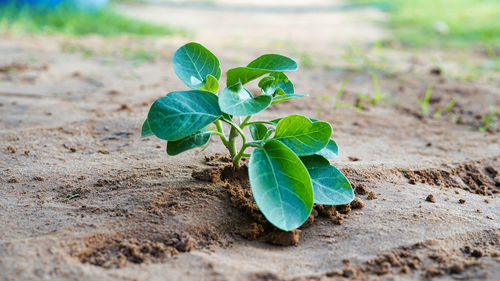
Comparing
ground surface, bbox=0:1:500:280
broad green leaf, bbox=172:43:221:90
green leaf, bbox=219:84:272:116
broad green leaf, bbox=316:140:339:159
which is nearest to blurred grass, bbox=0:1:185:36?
ground surface, bbox=0:1:500:280

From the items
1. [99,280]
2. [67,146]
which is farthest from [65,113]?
[99,280]

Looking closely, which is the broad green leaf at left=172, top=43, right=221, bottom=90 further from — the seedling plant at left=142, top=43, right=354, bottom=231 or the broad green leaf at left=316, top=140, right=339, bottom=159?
the broad green leaf at left=316, top=140, right=339, bottom=159

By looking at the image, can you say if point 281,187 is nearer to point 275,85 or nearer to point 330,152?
point 330,152

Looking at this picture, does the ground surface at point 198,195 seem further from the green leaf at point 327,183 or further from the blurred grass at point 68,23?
the blurred grass at point 68,23

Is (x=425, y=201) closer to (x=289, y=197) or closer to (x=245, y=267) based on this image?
(x=289, y=197)

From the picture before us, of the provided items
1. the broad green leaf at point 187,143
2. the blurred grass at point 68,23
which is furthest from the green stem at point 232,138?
the blurred grass at point 68,23
